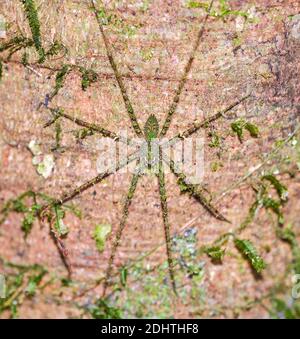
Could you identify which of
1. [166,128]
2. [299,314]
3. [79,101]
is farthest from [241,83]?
[299,314]

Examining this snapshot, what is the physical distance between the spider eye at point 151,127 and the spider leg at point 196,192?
150 mm

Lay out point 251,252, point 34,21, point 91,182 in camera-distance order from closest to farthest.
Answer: point 34,21 → point 91,182 → point 251,252

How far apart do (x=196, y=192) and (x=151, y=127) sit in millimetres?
455

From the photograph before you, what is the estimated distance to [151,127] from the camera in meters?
2.00

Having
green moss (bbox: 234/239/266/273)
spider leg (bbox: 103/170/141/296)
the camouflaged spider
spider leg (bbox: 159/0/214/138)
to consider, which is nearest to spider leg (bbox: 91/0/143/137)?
the camouflaged spider

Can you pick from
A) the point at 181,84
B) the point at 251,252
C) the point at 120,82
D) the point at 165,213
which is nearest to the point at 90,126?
the point at 120,82

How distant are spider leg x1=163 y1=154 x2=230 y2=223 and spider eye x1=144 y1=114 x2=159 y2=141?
15cm

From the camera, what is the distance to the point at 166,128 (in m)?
2.02

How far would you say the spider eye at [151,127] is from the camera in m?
1.99

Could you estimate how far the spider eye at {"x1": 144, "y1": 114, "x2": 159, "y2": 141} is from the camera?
199 centimetres

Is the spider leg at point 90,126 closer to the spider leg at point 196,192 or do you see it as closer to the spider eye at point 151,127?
the spider eye at point 151,127

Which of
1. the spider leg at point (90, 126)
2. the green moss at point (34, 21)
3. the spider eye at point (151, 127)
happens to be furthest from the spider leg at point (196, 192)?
the green moss at point (34, 21)

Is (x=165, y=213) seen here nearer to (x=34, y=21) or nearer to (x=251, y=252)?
(x=251, y=252)
